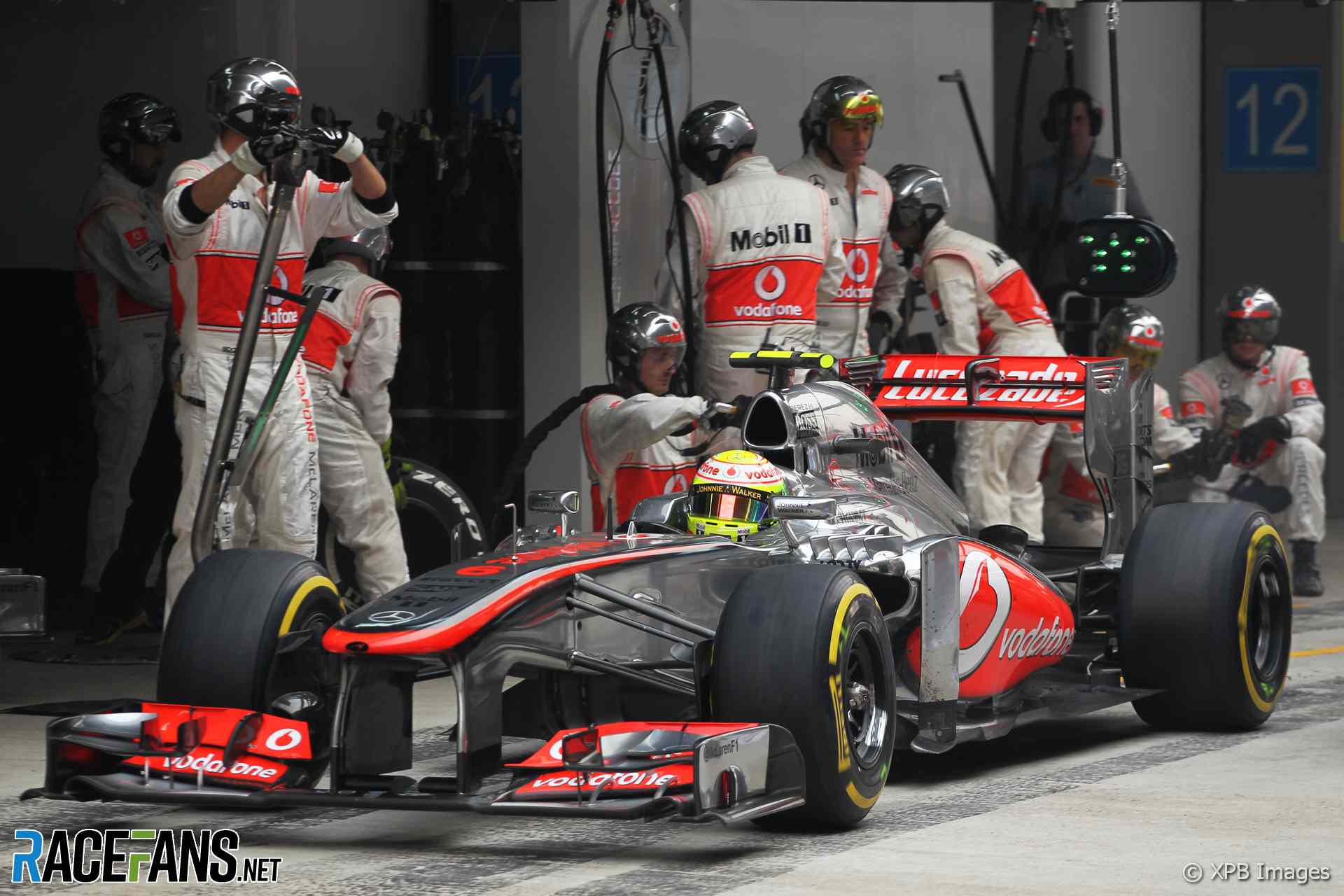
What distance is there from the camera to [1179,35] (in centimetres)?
1691

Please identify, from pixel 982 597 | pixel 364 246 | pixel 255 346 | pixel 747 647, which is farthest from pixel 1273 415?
pixel 747 647

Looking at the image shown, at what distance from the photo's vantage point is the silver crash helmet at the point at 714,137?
1027 centimetres

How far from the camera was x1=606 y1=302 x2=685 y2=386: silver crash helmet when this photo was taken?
30.2 feet

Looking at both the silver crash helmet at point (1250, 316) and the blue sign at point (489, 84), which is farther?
the silver crash helmet at point (1250, 316)

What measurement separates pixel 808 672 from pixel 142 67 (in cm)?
631

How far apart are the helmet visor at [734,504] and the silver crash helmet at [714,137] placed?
3449mm

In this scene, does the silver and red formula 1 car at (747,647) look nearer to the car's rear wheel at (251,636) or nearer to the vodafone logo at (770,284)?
the car's rear wheel at (251,636)

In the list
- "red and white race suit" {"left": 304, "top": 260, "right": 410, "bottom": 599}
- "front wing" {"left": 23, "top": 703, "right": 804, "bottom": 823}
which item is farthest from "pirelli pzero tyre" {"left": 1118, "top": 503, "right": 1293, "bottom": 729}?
"red and white race suit" {"left": 304, "top": 260, "right": 410, "bottom": 599}

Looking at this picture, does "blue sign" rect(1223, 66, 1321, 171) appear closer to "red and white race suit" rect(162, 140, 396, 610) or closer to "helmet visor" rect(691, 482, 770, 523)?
"red and white race suit" rect(162, 140, 396, 610)

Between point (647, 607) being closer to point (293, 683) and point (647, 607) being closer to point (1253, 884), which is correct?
point (293, 683)

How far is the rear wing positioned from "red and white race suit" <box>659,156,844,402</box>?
1.51m

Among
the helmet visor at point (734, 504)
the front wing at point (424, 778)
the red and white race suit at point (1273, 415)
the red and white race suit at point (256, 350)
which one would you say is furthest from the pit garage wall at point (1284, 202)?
the front wing at point (424, 778)

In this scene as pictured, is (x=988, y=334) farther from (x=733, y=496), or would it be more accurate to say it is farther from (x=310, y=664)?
(x=310, y=664)

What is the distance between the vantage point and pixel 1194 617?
7.76 meters
